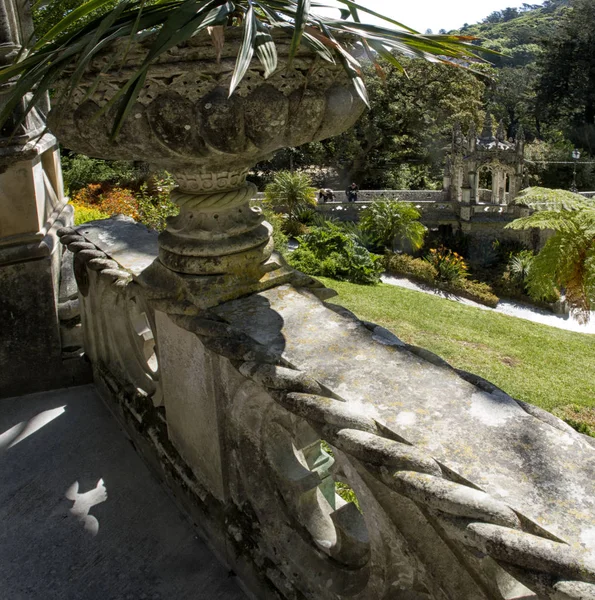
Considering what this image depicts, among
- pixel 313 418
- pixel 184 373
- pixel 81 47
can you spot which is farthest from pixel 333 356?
pixel 81 47

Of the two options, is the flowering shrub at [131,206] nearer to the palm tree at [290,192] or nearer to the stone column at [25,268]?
the stone column at [25,268]

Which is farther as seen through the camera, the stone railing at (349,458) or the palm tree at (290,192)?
the palm tree at (290,192)

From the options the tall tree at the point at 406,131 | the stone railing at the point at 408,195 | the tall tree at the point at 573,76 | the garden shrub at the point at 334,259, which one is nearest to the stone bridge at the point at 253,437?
the garden shrub at the point at 334,259

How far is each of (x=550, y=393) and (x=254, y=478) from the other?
27.2 ft

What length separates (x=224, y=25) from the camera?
1.94m

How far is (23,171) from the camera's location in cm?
420

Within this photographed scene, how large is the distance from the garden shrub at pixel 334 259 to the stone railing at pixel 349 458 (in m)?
14.0

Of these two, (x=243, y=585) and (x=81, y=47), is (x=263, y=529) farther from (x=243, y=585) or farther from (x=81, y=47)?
(x=81, y=47)

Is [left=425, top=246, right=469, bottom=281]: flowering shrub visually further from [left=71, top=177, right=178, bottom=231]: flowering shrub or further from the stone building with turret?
[left=71, top=177, right=178, bottom=231]: flowering shrub

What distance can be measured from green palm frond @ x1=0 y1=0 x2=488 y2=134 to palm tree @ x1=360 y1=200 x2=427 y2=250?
2040 cm

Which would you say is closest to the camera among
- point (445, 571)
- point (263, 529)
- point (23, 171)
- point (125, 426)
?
point (445, 571)

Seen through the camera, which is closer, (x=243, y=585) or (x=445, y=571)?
(x=445, y=571)

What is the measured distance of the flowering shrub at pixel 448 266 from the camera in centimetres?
2120

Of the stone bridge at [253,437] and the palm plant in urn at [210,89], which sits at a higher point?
the palm plant in urn at [210,89]
